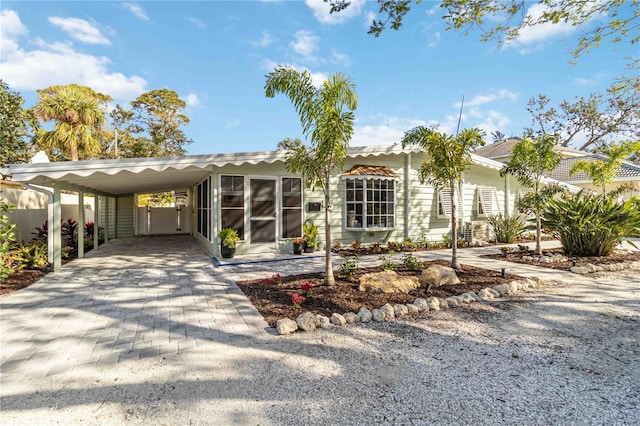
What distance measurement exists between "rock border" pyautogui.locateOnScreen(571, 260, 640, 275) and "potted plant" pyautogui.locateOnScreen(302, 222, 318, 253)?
18.7 ft

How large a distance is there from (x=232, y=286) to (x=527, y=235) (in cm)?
1186

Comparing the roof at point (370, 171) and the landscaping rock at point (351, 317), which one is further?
the roof at point (370, 171)

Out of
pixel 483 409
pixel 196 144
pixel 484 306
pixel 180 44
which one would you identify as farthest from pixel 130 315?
pixel 196 144

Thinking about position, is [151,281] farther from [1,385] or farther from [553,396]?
[553,396]

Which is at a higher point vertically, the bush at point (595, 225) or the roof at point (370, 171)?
the roof at point (370, 171)

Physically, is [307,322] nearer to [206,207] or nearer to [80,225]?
[206,207]

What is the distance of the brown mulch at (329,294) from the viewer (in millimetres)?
3836

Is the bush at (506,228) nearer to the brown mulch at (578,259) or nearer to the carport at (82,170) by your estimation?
the brown mulch at (578,259)

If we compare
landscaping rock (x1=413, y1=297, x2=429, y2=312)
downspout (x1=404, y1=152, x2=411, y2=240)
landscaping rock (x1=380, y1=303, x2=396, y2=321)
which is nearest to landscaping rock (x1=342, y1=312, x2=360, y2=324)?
landscaping rock (x1=380, y1=303, x2=396, y2=321)

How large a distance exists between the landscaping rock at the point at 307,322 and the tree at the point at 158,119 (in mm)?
21158

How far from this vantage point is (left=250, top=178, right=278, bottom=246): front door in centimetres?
796

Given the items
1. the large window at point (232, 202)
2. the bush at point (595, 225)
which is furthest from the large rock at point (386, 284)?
the bush at point (595, 225)

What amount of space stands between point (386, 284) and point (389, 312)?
0.89 m

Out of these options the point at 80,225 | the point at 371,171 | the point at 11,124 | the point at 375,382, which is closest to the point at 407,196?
the point at 371,171
